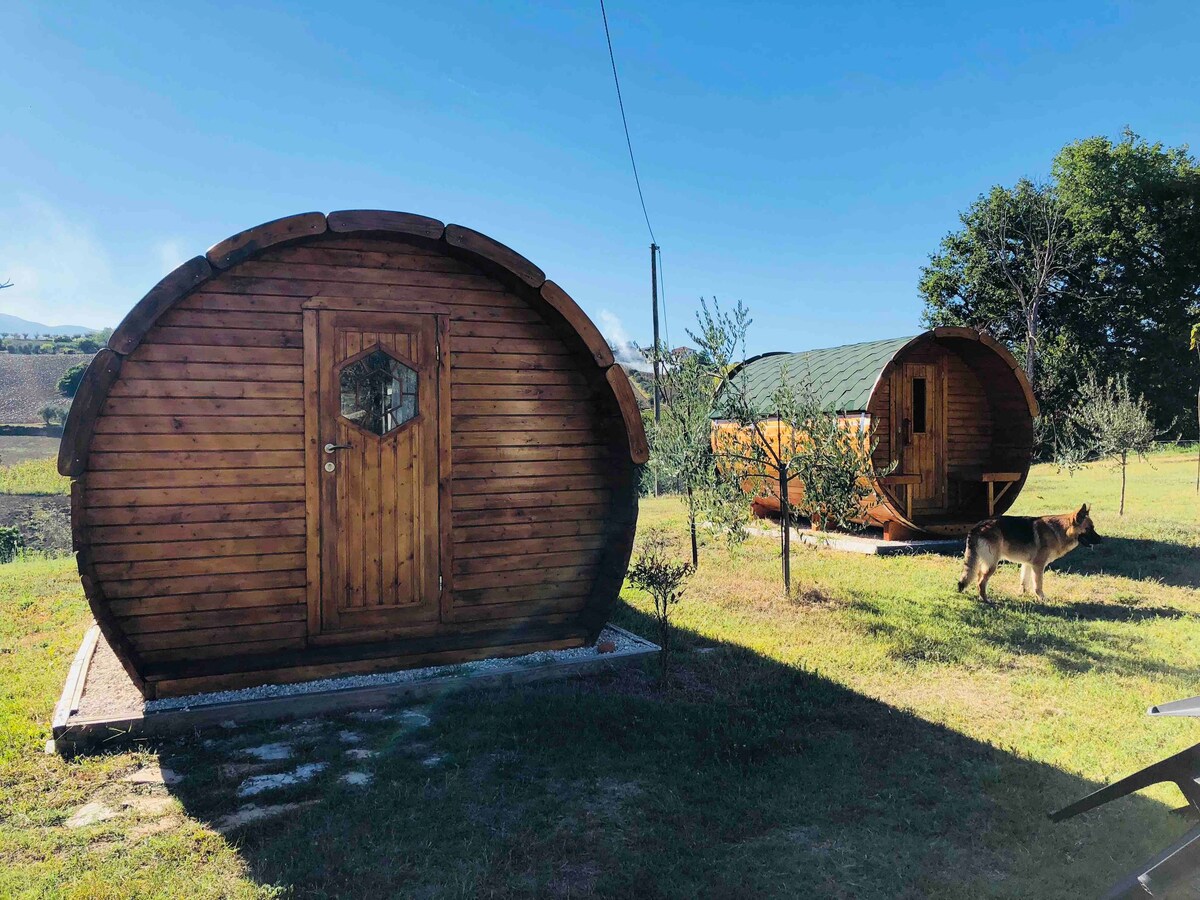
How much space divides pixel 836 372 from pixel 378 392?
10251 millimetres

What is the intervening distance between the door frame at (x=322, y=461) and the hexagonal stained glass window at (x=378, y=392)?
8.8 inches

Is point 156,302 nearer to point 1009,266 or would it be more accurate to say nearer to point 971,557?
point 971,557

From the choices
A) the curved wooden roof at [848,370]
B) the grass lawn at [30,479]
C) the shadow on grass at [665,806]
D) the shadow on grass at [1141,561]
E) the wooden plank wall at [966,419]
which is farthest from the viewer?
the grass lawn at [30,479]

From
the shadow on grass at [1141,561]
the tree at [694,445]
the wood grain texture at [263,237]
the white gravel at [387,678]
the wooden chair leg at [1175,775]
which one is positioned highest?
the wood grain texture at [263,237]

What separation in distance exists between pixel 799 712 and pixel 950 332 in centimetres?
829

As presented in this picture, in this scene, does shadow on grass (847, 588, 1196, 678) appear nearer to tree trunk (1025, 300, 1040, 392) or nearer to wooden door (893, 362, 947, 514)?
wooden door (893, 362, 947, 514)

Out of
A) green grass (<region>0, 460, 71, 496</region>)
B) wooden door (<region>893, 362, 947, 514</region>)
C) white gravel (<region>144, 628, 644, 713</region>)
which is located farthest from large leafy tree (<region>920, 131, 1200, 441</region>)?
green grass (<region>0, 460, 71, 496</region>)

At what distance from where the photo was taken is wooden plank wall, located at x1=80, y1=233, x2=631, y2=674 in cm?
580

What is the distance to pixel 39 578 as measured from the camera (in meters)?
11.2

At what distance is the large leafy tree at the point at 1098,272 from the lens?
103 ft

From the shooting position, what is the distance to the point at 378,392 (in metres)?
6.45

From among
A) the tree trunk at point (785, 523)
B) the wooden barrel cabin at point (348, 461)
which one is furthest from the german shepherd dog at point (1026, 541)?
the wooden barrel cabin at point (348, 461)

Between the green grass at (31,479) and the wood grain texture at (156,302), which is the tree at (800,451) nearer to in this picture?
the wood grain texture at (156,302)

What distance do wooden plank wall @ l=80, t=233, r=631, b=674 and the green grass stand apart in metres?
33.3
